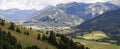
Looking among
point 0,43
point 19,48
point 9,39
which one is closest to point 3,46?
point 0,43

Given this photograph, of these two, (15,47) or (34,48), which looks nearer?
(15,47)

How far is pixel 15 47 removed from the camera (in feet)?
557

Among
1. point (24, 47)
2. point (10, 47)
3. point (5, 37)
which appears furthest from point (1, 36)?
point (10, 47)

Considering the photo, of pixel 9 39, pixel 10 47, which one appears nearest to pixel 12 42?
pixel 9 39

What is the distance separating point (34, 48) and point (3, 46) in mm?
31484

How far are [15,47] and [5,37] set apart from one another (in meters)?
20.5

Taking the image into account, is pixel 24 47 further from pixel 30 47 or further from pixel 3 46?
pixel 3 46

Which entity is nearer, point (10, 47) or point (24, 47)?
point (10, 47)

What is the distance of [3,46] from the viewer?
159625mm

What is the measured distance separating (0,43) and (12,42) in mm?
20782

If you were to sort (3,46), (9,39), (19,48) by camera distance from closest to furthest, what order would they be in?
(3,46) < (19,48) < (9,39)

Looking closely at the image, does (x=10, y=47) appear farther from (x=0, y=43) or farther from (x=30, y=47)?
(x=30, y=47)

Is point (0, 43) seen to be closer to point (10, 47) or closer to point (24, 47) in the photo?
Result: point (10, 47)

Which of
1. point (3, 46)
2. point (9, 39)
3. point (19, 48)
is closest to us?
point (3, 46)
